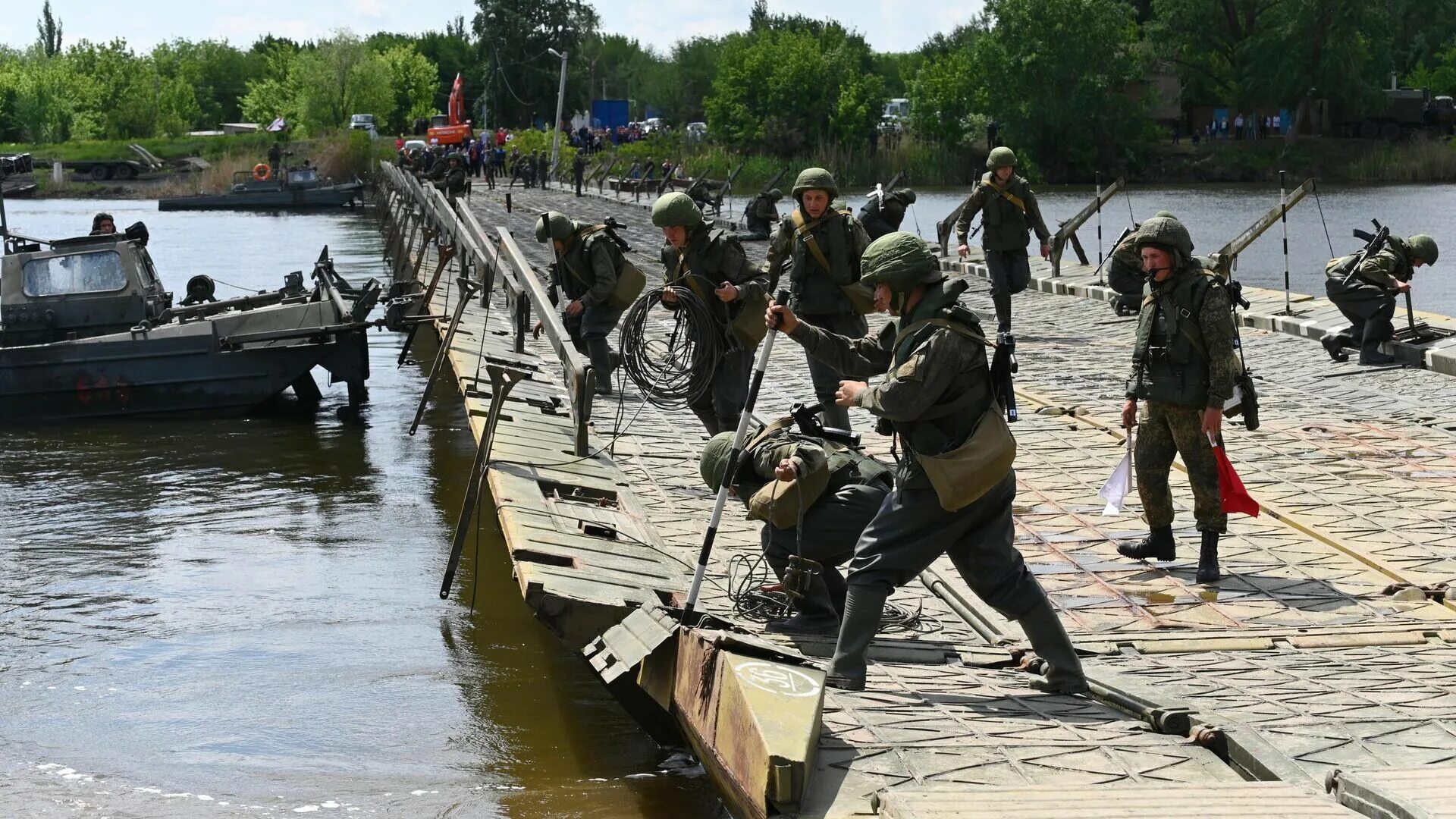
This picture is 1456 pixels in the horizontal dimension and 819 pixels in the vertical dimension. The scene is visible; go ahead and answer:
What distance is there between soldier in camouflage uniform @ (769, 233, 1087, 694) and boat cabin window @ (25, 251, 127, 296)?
14.3m

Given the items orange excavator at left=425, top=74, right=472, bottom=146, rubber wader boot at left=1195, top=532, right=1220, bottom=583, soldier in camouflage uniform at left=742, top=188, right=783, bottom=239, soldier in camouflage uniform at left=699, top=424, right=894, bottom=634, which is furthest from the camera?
orange excavator at left=425, top=74, right=472, bottom=146

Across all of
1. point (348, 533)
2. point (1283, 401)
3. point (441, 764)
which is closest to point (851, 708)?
point (441, 764)

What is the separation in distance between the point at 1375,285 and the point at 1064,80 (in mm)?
61664

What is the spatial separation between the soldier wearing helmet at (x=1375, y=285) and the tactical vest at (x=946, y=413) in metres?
10.5

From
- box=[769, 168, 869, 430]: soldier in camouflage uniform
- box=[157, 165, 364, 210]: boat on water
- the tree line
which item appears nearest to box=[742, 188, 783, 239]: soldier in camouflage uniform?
box=[769, 168, 869, 430]: soldier in camouflage uniform

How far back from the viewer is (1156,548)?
909cm

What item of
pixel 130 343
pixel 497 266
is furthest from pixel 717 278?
pixel 130 343

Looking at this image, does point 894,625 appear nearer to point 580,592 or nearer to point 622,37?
point 580,592

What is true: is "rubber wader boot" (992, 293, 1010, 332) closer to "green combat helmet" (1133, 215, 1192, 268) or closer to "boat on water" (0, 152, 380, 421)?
"boat on water" (0, 152, 380, 421)

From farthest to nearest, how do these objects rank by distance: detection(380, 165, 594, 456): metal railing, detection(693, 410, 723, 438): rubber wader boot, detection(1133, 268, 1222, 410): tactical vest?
detection(380, 165, 594, 456): metal railing, detection(693, 410, 723, 438): rubber wader boot, detection(1133, 268, 1222, 410): tactical vest

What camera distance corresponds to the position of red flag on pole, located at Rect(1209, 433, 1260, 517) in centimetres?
867

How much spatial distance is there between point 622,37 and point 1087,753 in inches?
6466

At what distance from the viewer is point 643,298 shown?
1075cm

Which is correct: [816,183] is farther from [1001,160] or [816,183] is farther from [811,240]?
[1001,160]
